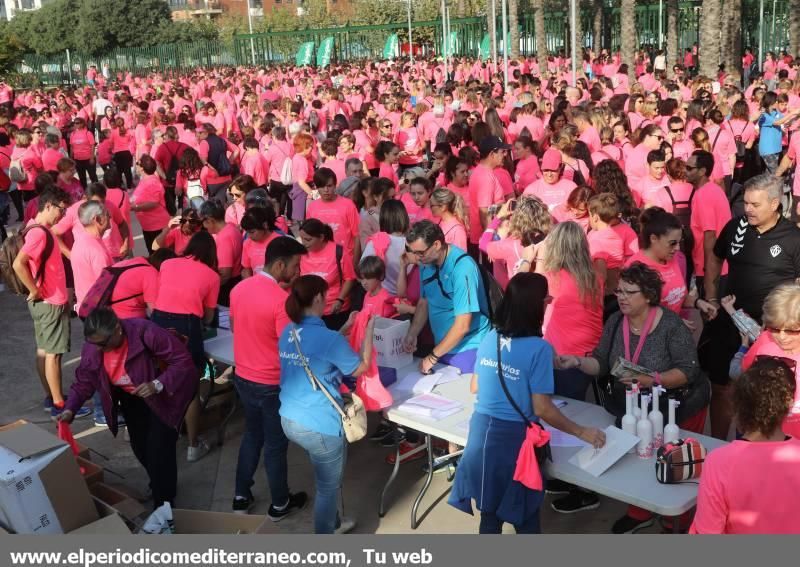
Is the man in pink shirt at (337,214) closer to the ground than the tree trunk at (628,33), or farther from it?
closer to the ground

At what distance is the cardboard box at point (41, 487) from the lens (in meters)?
4.15

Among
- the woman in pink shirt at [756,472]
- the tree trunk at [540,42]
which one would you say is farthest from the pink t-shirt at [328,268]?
the tree trunk at [540,42]

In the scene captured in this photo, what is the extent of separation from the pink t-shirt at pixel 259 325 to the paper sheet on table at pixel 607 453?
168 centimetres

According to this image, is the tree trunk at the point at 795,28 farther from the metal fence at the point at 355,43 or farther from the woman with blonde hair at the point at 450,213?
the woman with blonde hair at the point at 450,213

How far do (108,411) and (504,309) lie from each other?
8.16ft

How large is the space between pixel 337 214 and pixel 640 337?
11.0 feet

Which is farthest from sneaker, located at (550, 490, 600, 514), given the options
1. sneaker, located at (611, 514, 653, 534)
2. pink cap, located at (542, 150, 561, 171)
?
pink cap, located at (542, 150, 561, 171)

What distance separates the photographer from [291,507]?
5293mm

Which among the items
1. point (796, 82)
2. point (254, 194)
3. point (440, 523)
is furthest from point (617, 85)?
point (440, 523)

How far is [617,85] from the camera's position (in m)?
A: 18.5

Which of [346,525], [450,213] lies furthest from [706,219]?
[346,525]

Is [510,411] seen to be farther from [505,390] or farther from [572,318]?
[572,318]

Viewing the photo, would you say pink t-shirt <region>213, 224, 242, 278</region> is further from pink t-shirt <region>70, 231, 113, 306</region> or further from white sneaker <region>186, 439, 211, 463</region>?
white sneaker <region>186, 439, 211, 463</region>

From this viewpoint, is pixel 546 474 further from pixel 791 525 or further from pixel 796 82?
pixel 796 82
